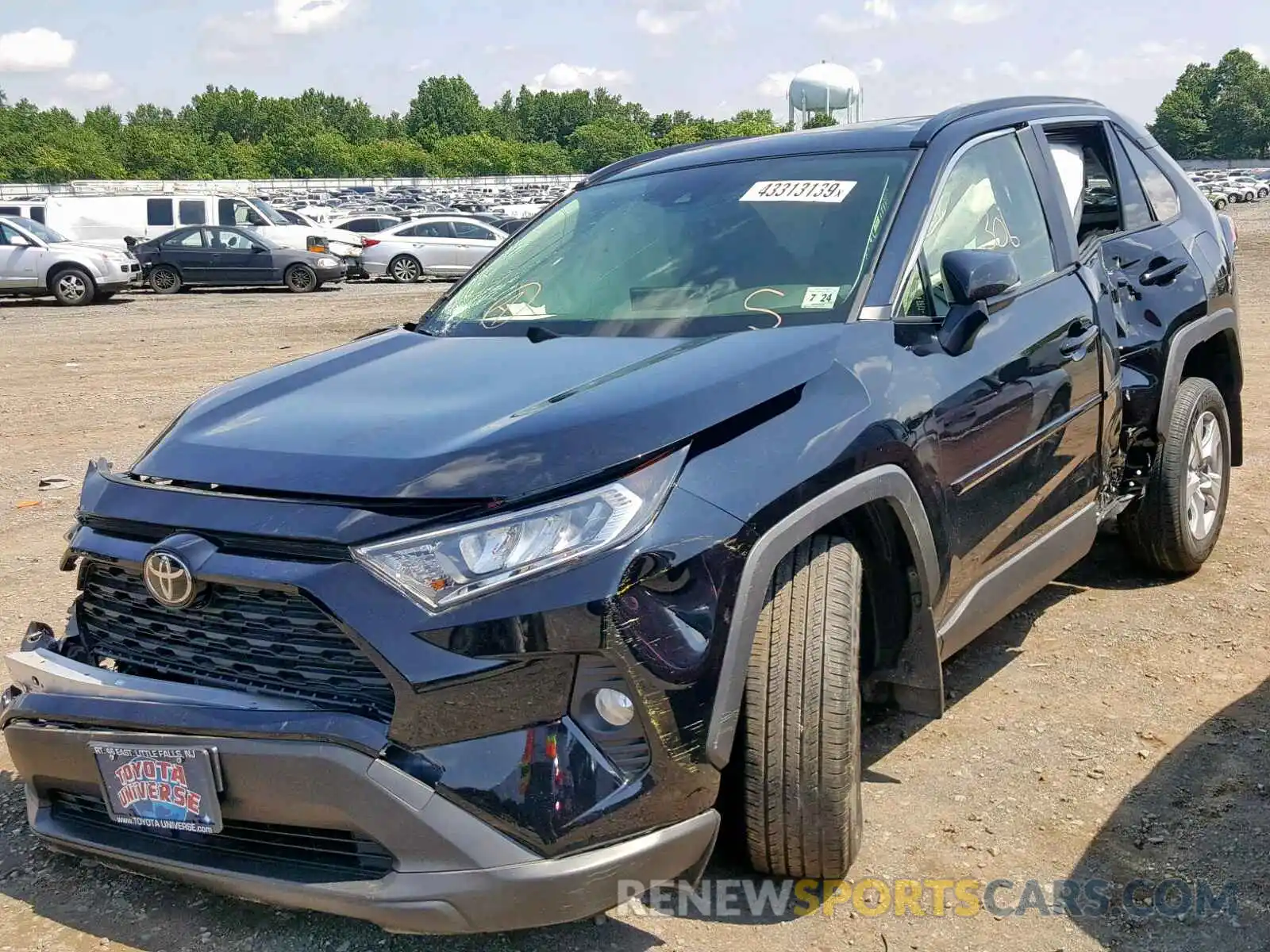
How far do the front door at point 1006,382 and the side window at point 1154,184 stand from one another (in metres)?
1.11

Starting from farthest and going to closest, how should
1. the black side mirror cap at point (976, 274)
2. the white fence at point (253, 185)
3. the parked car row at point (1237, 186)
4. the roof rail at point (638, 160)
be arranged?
the parked car row at point (1237, 186), the white fence at point (253, 185), the roof rail at point (638, 160), the black side mirror cap at point (976, 274)

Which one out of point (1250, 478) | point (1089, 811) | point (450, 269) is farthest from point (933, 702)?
point (450, 269)

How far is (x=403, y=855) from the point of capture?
93.0 inches

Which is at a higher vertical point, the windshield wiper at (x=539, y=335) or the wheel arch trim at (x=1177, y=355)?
the windshield wiper at (x=539, y=335)

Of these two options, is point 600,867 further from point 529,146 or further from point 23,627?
point 529,146

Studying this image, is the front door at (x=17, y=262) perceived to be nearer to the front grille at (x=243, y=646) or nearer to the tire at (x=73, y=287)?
the tire at (x=73, y=287)

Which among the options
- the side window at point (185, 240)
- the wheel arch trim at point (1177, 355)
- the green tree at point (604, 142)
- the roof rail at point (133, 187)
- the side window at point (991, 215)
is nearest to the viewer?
the side window at point (991, 215)

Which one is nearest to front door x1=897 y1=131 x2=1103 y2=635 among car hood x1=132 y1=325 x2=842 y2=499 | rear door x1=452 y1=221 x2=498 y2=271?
car hood x1=132 y1=325 x2=842 y2=499

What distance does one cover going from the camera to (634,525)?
2.43 meters

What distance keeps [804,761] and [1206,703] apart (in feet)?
6.39

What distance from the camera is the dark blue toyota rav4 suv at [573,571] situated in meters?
2.35

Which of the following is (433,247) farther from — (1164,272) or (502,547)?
(502,547)

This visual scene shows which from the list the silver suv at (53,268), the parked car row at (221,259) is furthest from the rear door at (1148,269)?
the silver suv at (53,268)

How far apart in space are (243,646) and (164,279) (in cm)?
2241
